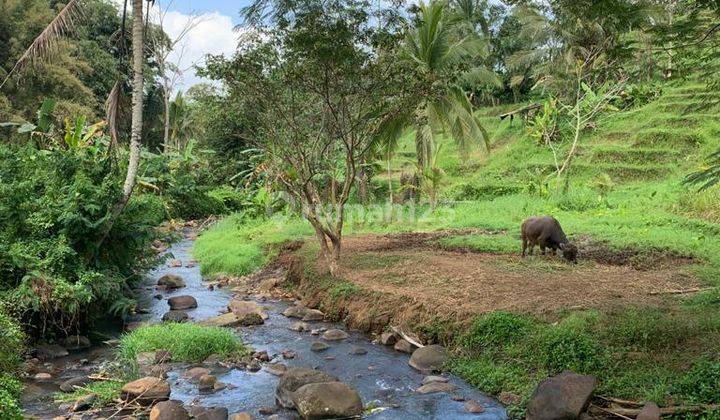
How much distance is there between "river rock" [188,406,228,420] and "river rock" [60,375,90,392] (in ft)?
6.46

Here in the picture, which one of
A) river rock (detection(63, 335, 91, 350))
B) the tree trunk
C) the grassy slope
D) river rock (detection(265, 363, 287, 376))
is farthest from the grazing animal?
river rock (detection(63, 335, 91, 350))

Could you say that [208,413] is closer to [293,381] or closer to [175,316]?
[293,381]

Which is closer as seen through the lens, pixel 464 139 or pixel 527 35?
pixel 464 139

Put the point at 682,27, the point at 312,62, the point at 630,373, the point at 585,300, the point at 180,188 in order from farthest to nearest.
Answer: the point at 180,188, the point at 312,62, the point at 585,300, the point at 682,27, the point at 630,373

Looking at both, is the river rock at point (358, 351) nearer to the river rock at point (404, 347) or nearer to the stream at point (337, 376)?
the stream at point (337, 376)

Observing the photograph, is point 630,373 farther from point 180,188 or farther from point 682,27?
point 180,188

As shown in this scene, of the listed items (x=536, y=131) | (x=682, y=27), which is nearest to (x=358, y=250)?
(x=682, y=27)

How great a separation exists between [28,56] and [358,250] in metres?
7.99

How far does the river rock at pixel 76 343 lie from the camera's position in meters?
10.1

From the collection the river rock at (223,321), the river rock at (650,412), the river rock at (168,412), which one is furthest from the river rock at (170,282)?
the river rock at (650,412)

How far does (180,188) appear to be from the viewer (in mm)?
27031

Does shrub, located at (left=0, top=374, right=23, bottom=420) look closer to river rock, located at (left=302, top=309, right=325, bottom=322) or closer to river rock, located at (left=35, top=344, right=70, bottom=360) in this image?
river rock, located at (left=35, top=344, right=70, bottom=360)

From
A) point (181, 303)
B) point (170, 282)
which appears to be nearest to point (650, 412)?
point (181, 303)

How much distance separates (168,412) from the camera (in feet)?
22.4
